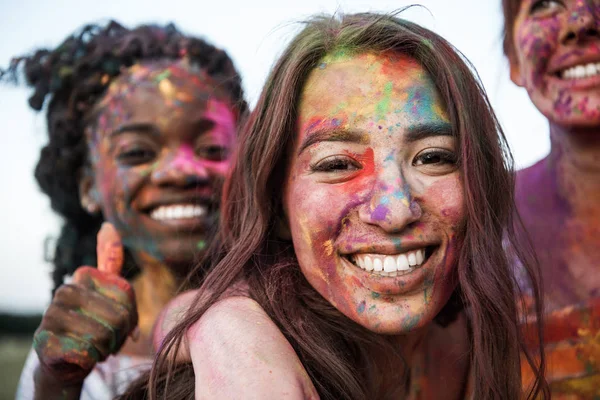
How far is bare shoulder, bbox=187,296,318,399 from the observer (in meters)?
1.78

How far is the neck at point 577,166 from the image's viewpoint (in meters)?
2.95

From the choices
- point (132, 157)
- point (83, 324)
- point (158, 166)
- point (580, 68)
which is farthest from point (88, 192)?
point (580, 68)

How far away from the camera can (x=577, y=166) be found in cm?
302

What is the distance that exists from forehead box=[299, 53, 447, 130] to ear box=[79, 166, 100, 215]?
1.91 metres

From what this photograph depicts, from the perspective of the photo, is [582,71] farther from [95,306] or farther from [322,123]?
[95,306]

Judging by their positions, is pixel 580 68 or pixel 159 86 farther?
pixel 159 86

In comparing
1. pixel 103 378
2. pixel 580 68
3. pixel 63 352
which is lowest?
pixel 103 378

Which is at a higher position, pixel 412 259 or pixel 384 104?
pixel 384 104

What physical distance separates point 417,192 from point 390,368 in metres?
0.65

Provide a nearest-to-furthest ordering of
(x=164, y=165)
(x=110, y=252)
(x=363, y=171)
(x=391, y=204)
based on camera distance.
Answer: (x=391, y=204)
(x=363, y=171)
(x=110, y=252)
(x=164, y=165)

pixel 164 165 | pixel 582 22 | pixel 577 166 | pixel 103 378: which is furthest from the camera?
pixel 164 165

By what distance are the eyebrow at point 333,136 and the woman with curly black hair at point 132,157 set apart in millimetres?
784

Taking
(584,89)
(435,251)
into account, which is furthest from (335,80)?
(584,89)

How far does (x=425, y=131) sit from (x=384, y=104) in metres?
0.15
